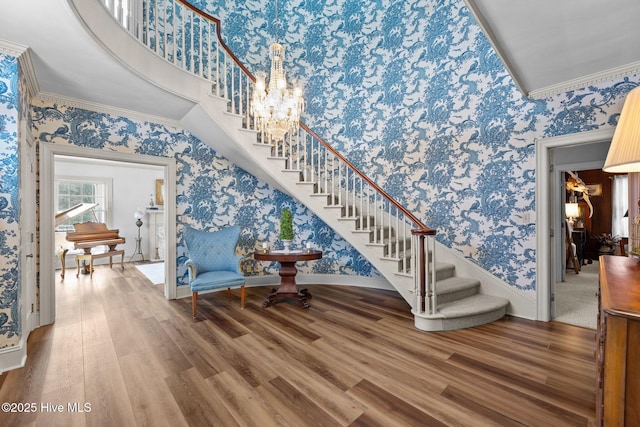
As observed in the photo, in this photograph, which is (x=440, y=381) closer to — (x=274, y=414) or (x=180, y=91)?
(x=274, y=414)

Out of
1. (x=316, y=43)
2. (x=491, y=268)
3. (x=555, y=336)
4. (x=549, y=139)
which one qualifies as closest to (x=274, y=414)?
(x=555, y=336)

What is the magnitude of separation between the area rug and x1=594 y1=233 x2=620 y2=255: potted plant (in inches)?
392

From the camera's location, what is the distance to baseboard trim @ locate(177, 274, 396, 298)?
4555 mm

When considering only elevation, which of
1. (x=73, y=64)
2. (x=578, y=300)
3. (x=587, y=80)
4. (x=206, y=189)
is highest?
(x=73, y=64)

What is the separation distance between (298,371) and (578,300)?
4193 mm

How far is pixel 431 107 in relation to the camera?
3.88m

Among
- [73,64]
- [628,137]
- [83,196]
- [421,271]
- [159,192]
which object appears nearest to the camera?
[628,137]

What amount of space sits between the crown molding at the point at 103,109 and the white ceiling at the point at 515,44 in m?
0.08

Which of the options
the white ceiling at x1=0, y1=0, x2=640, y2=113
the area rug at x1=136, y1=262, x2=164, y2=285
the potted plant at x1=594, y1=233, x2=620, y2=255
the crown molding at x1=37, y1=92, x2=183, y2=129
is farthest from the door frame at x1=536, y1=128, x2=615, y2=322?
the area rug at x1=136, y1=262, x2=164, y2=285

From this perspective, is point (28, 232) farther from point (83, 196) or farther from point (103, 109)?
point (83, 196)

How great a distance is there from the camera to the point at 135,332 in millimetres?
2812

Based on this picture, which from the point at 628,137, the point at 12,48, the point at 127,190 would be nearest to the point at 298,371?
the point at 628,137

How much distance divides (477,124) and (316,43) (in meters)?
3.25

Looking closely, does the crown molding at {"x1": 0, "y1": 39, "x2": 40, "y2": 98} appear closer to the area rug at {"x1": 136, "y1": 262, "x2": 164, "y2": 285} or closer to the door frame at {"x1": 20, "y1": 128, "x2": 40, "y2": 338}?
the door frame at {"x1": 20, "y1": 128, "x2": 40, "y2": 338}
